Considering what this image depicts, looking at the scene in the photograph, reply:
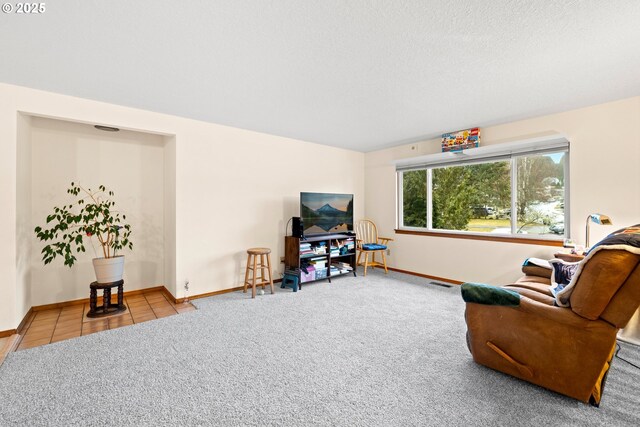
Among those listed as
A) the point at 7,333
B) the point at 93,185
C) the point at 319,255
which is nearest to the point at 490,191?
the point at 319,255

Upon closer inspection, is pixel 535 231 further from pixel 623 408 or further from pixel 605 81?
pixel 623 408

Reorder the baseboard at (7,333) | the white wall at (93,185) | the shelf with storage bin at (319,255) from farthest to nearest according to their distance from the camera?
the shelf with storage bin at (319,255)
the white wall at (93,185)
the baseboard at (7,333)

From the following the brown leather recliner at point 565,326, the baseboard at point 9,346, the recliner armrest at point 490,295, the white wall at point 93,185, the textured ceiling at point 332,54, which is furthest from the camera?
the white wall at point 93,185

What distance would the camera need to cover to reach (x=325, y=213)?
4578 millimetres

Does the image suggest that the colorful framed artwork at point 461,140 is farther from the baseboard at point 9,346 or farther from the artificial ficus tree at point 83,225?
the baseboard at point 9,346

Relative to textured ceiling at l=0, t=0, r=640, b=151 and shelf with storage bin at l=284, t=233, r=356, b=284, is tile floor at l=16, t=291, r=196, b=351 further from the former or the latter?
textured ceiling at l=0, t=0, r=640, b=151

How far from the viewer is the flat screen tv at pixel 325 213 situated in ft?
→ 14.3

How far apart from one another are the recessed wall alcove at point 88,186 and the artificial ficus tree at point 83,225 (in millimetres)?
98

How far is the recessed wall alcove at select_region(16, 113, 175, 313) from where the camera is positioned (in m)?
3.00

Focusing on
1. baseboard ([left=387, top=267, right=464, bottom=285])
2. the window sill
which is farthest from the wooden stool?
the window sill

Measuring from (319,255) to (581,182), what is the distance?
349cm

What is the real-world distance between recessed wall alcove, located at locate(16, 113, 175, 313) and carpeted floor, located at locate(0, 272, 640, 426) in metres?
1.25

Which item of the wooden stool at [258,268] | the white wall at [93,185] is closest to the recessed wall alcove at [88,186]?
the white wall at [93,185]

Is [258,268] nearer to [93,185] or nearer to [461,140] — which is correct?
[93,185]
